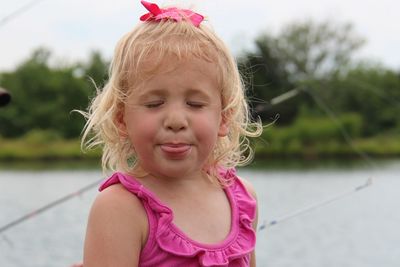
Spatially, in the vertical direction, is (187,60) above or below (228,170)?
above

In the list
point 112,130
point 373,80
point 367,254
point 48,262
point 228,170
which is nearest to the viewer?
point 112,130

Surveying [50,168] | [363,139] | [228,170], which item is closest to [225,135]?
[228,170]

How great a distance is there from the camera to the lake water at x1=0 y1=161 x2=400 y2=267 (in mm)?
8453

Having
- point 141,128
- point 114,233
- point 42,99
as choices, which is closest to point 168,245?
point 114,233

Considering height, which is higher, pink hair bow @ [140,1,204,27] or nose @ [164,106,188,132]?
Result: pink hair bow @ [140,1,204,27]

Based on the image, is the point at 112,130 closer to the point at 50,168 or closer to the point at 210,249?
the point at 210,249

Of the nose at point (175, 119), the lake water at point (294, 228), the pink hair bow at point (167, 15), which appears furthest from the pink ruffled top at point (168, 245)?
the lake water at point (294, 228)

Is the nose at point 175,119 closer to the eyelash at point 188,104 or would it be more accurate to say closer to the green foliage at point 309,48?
the eyelash at point 188,104

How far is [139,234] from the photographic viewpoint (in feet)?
5.28

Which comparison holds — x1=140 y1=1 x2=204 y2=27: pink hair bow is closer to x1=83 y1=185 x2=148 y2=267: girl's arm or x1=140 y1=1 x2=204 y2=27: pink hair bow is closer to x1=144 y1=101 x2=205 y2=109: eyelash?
x1=144 y1=101 x2=205 y2=109: eyelash

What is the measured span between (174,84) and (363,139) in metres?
24.3

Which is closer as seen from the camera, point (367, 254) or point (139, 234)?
point (139, 234)

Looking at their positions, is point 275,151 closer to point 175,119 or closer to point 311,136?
point 311,136

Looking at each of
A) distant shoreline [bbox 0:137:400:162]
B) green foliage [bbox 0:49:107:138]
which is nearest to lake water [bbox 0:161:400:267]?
distant shoreline [bbox 0:137:400:162]
